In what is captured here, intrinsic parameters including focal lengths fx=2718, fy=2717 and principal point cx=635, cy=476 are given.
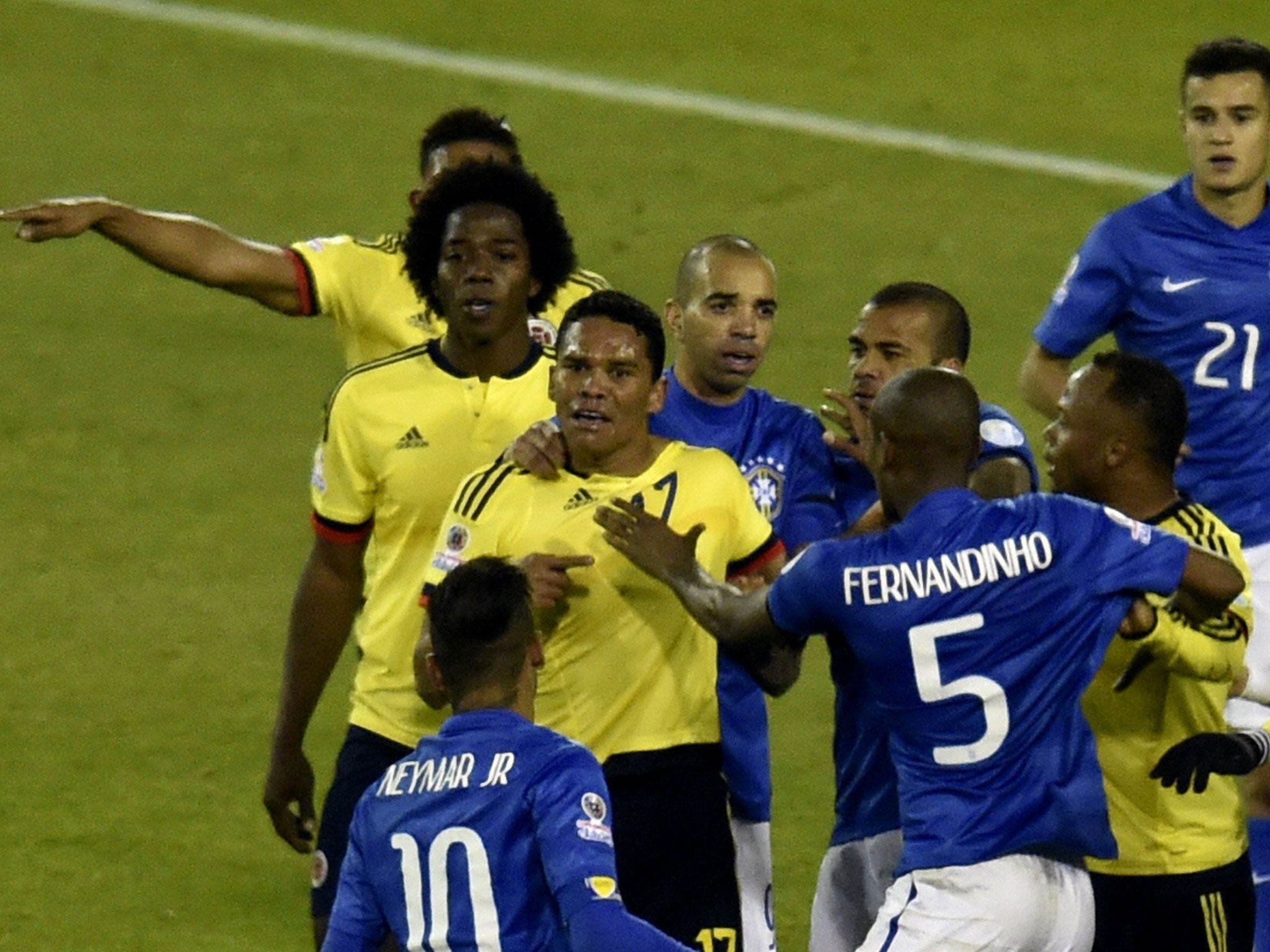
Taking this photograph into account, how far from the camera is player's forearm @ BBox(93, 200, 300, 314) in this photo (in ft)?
24.7

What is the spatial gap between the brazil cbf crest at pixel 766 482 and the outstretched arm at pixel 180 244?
1696mm

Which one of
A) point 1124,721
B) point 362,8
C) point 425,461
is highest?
point 362,8

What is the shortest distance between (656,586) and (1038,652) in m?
1.00

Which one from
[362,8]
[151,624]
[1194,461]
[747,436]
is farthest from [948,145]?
[747,436]

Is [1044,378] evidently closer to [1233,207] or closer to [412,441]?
[1233,207]

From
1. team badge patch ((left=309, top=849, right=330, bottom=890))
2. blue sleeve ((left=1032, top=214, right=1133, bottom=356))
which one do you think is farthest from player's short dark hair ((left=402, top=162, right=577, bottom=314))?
blue sleeve ((left=1032, top=214, right=1133, bottom=356))

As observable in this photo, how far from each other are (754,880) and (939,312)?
64.8 inches

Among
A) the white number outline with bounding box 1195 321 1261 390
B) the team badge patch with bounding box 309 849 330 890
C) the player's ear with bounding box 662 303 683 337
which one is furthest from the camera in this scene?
the white number outline with bounding box 1195 321 1261 390

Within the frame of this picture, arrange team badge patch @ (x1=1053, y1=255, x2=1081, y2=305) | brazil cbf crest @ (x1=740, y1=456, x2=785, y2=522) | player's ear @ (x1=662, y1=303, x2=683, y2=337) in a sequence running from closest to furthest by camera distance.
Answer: brazil cbf crest @ (x1=740, y1=456, x2=785, y2=522) < player's ear @ (x1=662, y1=303, x2=683, y2=337) < team badge patch @ (x1=1053, y1=255, x2=1081, y2=305)

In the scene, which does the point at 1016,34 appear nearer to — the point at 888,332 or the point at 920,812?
the point at 888,332

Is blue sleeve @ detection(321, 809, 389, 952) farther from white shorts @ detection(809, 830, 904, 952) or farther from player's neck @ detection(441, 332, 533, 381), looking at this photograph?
player's neck @ detection(441, 332, 533, 381)

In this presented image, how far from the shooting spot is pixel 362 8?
709 inches

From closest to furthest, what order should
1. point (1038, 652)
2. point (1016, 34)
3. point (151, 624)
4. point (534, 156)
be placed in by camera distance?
point (1038, 652), point (151, 624), point (534, 156), point (1016, 34)

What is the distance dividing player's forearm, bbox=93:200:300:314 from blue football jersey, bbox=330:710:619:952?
2.64 metres
